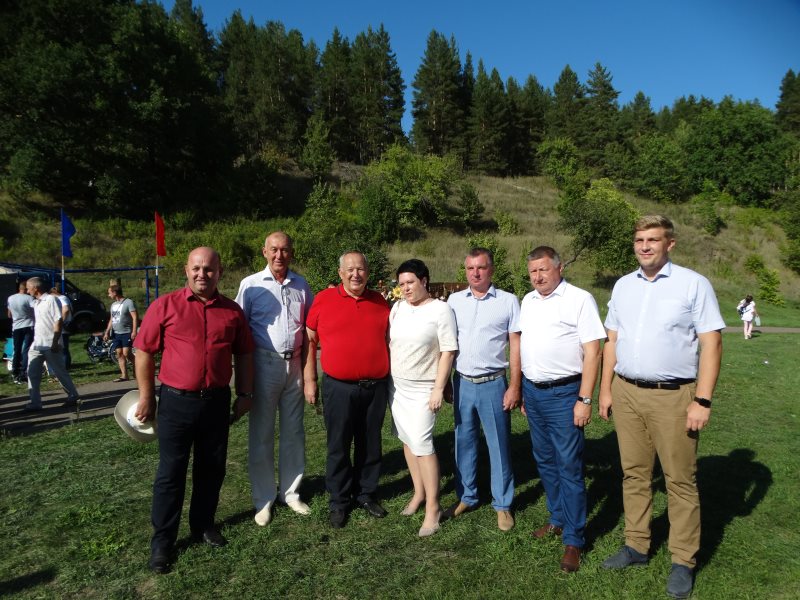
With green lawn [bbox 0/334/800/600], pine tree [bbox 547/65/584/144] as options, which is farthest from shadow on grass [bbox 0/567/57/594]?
pine tree [bbox 547/65/584/144]

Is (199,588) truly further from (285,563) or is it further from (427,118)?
(427,118)

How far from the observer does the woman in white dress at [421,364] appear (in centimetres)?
367

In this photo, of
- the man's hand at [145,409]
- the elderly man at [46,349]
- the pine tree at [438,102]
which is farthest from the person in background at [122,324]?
the pine tree at [438,102]

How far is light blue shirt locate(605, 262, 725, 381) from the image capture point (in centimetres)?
296

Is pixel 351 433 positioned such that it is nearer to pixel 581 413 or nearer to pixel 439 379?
pixel 439 379

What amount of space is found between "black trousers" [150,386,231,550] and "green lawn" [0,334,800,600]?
0.31m

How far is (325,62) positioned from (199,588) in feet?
183

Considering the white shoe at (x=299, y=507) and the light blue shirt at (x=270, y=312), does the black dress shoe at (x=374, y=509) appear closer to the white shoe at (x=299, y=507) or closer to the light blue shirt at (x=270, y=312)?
the white shoe at (x=299, y=507)

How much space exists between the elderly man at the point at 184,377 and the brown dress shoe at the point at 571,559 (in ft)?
7.71

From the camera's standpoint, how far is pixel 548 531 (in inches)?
146

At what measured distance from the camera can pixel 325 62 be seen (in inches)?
2067

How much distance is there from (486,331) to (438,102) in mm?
56376

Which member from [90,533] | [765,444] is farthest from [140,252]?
[765,444]

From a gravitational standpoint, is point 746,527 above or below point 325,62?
below
